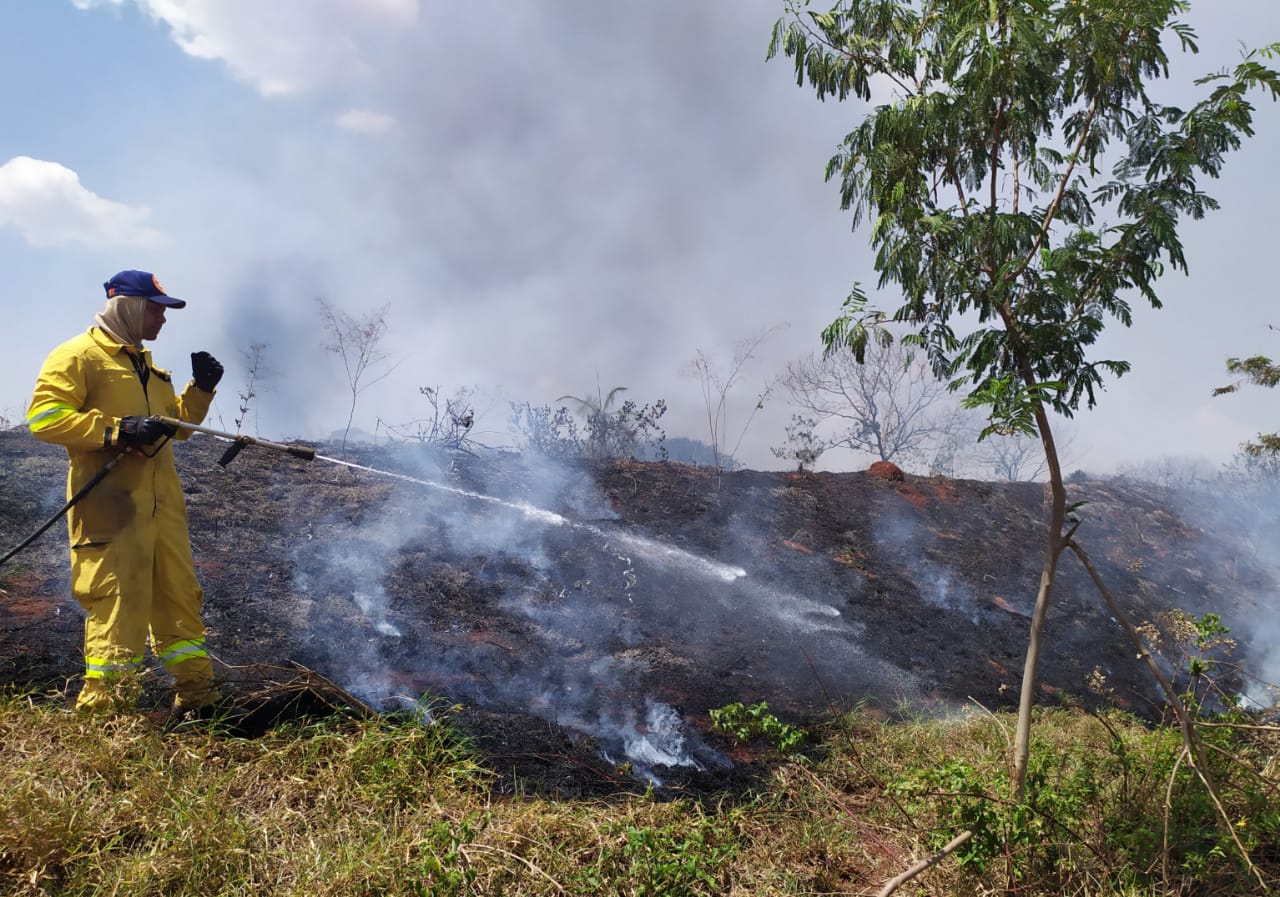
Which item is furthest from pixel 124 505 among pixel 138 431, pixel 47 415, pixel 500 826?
pixel 500 826

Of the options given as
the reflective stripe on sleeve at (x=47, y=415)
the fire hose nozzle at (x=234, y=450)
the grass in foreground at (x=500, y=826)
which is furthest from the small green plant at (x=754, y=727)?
the reflective stripe on sleeve at (x=47, y=415)

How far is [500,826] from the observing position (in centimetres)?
289

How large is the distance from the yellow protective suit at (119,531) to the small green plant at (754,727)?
2.70m

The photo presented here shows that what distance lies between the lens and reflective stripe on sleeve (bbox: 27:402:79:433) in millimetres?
3365

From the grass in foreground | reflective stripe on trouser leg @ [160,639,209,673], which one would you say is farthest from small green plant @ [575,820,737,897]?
reflective stripe on trouser leg @ [160,639,209,673]

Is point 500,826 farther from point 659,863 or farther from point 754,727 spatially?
point 754,727

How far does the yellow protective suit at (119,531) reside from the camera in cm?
333

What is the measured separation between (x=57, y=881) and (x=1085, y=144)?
16.8 ft

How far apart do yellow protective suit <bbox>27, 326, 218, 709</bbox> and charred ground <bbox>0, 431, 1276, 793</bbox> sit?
0.51 metres

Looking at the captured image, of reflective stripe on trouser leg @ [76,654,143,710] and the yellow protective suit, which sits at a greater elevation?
the yellow protective suit

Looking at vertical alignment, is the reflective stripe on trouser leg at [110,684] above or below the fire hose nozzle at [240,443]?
below

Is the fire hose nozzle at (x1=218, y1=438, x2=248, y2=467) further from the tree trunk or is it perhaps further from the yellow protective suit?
the tree trunk

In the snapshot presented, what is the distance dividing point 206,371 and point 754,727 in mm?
3829

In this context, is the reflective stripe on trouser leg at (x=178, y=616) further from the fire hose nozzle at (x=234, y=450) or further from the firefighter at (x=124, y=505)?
the fire hose nozzle at (x=234, y=450)
